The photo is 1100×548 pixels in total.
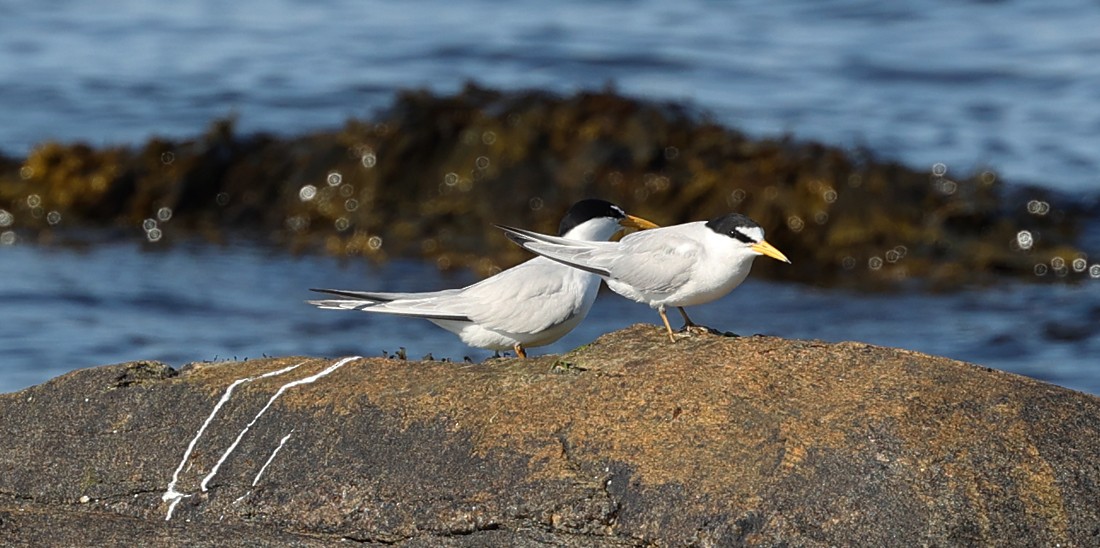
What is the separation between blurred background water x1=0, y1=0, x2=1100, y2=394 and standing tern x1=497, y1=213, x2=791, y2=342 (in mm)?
3676

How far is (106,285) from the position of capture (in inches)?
408

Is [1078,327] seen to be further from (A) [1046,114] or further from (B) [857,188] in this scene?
(A) [1046,114]

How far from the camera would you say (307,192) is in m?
11.9

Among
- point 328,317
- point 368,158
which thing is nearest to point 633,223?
point 328,317

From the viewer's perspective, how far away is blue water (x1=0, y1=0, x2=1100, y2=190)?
13.8 m

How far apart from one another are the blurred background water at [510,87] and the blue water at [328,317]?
2 centimetres

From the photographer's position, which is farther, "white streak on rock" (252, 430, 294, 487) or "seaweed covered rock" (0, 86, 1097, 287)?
"seaweed covered rock" (0, 86, 1097, 287)

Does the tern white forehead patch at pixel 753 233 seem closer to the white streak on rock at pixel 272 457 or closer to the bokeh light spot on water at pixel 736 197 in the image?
the white streak on rock at pixel 272 457

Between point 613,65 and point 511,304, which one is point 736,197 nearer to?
point 613,65

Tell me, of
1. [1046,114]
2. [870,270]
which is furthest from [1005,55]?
[870,270]

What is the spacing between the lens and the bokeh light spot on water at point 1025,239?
35.2 feet

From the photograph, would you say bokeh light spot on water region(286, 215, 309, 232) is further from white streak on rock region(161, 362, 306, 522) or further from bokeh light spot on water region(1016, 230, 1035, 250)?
white streak on rock region(161, 362, 306, 522)

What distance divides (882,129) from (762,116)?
1.16 m

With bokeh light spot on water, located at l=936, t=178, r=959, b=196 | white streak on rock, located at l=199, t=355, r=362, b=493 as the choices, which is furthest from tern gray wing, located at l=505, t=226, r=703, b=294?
bokeh light spot on water, located at l=936, t=178, r=959, b=196
